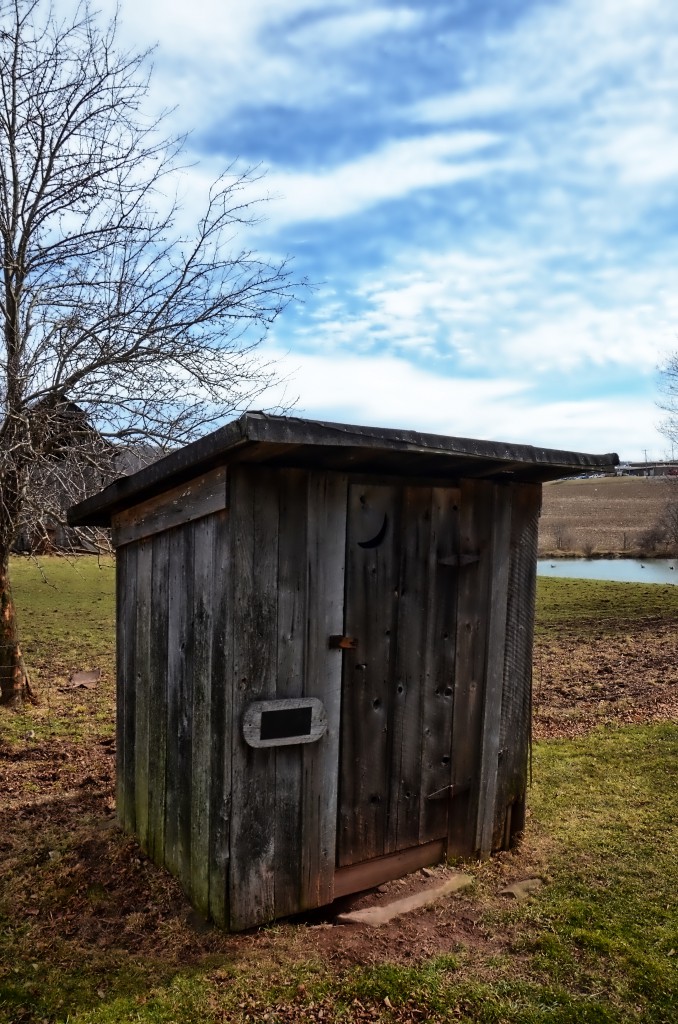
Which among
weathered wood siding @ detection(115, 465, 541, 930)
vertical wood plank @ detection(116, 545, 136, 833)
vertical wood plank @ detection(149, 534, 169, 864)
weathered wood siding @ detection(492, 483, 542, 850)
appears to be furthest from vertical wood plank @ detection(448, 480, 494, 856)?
vertical wood plank @ detection(116, 545, 136, 833)

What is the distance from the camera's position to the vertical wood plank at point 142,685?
4227mm

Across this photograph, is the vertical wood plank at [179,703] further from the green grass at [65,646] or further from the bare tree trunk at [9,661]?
the bare tree trunk at [9,661]

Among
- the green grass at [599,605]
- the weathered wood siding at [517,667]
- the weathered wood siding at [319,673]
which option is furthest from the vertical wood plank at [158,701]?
the green grass at [599,605]

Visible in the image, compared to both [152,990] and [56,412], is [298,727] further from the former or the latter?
[56,412]

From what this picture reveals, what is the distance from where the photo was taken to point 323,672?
11.8 feet

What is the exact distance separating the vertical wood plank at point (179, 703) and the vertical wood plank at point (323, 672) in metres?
0.63

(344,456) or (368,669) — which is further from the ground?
(344,456)

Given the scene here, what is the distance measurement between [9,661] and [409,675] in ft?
19.7

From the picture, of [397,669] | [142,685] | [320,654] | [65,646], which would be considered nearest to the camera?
[320,654]

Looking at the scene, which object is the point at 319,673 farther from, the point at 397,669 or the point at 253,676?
the point at 397,669

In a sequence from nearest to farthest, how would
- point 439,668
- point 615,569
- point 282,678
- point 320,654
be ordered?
point 282,678 → point 320,654 → point 439,668 → point 615,569

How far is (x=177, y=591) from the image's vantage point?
387 centimetres

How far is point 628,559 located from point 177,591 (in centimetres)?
2851

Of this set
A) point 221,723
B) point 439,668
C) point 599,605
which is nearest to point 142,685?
point 221,723
